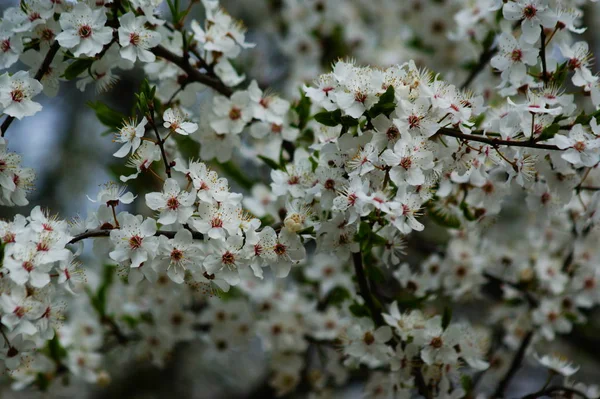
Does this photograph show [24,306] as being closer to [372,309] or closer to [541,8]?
[372,309]

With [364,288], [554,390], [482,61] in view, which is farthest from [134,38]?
[554,390]

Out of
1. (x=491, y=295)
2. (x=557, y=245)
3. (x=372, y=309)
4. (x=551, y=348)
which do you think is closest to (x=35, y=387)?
(x=372, y=309)

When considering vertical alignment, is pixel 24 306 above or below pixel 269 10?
below

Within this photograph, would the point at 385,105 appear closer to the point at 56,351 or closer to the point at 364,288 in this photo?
the point at 364,288

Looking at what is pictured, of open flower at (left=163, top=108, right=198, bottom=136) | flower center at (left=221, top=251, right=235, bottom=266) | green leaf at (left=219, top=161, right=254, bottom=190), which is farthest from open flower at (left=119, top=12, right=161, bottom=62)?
green leaf at (left=219, top=161, right=254, bottom=190)

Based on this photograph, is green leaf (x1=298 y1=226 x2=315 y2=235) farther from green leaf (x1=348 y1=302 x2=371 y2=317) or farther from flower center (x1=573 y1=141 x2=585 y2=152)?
flower center (x1=573 y1=141 x2=585 y2=152)

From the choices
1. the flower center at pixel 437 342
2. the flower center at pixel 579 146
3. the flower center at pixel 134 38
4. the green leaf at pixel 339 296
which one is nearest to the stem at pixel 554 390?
the flower center at pixel 437 342


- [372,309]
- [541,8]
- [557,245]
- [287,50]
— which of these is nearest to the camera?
[541,8]
